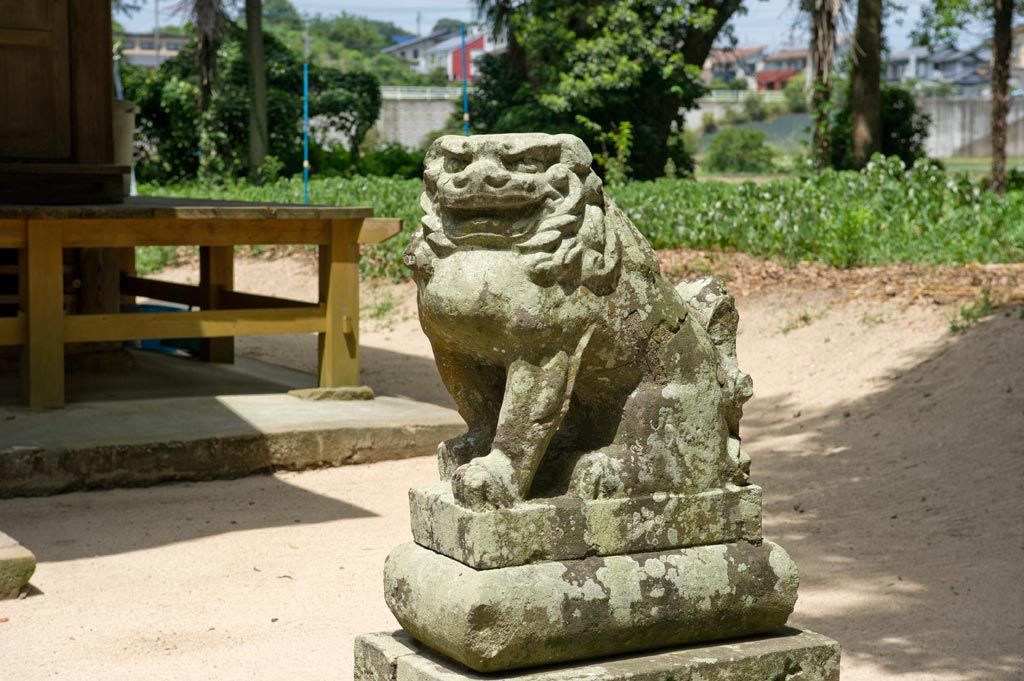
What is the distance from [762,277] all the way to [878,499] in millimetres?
5621

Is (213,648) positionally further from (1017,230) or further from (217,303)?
(1017,230)

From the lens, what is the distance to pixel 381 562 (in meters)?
6.73

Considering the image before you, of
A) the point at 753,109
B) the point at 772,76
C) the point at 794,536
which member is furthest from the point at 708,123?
the point at 794,536

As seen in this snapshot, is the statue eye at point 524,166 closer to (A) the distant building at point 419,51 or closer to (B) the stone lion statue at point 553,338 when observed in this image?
(B) the stone lion statue at point 553,338

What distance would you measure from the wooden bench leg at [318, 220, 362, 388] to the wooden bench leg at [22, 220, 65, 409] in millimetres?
1973

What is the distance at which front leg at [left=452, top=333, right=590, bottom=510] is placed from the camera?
3.79 m

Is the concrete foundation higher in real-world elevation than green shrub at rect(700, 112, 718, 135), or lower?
lower

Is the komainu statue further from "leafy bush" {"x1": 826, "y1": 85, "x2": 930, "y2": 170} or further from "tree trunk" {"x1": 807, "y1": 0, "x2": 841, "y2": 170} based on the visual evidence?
"leafy bush" {"x1": 826, "y1": 85, "x2": 930, "y2": 170}

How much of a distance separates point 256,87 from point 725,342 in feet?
75.5

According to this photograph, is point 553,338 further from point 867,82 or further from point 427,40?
point 427,40

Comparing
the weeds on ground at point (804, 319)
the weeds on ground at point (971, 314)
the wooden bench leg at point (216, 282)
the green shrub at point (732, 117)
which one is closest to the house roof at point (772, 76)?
the green shrub at point (732, 117)

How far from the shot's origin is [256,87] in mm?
26031

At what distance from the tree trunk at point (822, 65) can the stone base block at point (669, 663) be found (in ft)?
59.0

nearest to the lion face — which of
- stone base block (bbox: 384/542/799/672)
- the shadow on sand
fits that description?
stone base block (bbox: 384/542/799/672)
